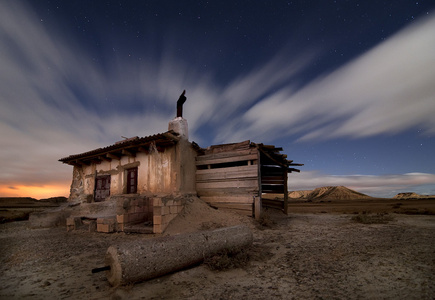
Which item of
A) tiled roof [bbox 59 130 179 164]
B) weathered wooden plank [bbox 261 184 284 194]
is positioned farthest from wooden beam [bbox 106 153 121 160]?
weathered wooden plank [bbox 261 184 284 194]

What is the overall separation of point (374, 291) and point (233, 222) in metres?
5.79

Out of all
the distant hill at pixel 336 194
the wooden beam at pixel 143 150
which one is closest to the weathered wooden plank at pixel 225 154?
the wooden beam at pixel 143 150

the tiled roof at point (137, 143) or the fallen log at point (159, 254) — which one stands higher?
the tiled roof at point (137, 143)

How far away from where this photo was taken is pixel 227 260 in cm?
419

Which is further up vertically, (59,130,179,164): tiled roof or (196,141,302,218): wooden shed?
(59,130,179,164): tiled roof

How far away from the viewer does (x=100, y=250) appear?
19.0ft

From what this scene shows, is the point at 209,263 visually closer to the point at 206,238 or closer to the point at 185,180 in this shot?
the point at 206,238

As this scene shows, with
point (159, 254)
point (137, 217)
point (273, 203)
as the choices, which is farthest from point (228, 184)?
Answer: point (159, 254)

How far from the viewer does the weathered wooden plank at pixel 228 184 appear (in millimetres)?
9547

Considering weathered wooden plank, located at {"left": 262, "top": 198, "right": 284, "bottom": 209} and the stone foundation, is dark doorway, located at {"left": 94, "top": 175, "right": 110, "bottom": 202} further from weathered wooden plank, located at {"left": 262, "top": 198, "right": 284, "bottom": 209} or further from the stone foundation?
weathered wooden plank, located at {"left": 262, "top": 198, "right": 284, "bottom": 209}

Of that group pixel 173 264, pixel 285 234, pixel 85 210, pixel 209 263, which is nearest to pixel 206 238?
pixel 209 263

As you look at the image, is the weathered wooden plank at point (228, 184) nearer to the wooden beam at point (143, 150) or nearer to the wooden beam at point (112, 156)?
the wooden beam at point (143, 150)

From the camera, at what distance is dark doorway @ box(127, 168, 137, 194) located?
450 inches

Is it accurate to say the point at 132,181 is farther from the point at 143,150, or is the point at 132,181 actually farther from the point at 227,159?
the point at 227,159
